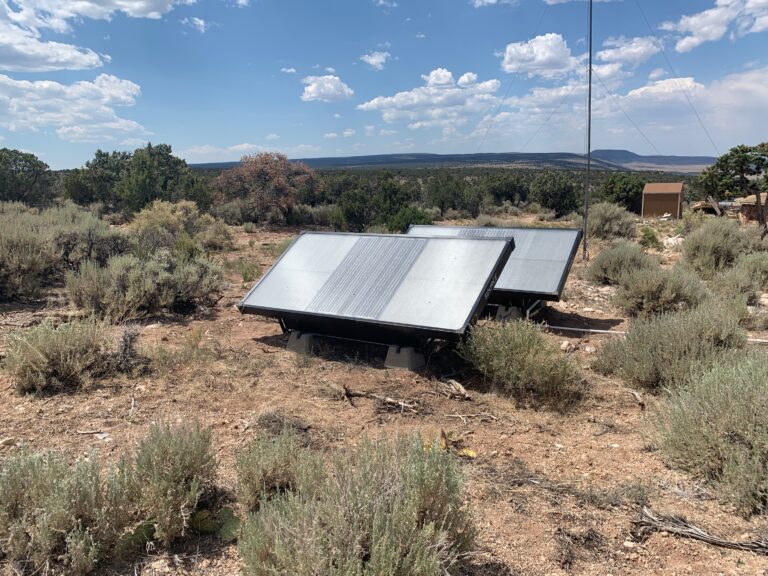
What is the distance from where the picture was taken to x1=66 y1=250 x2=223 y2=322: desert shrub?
7777 millimetres

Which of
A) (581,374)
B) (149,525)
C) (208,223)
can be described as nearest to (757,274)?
(581,374)

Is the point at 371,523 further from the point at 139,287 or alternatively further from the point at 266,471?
the point at 139,287

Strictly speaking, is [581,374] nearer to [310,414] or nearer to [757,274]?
[310,414]

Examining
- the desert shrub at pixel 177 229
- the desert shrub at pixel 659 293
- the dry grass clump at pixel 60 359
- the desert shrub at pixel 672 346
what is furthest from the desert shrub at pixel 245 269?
the desert shrub at pixel 672 346

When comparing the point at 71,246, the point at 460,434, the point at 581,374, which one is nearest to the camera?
the point at 460,434

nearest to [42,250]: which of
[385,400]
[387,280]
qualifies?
[387,280]

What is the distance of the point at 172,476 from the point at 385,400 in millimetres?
2368

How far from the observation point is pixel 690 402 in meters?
3.79

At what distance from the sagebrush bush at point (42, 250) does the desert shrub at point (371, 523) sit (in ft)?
25.6

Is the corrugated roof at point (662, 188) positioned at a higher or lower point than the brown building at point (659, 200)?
higher

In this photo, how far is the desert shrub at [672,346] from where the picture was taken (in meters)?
5.25

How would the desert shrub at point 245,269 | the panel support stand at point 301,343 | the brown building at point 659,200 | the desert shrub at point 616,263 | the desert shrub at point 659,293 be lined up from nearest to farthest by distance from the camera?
the panel support stand at point 301,343, the desert shrub at point 659,293, the desert shrub at point 616,263, the desert shrub at point 245,269, the brown building at point 659,200

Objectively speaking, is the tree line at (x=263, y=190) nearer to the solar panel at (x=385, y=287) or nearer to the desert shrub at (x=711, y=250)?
the desert shrub at (x=711, y=250)

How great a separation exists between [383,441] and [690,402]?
92.9 inches
